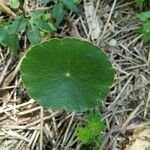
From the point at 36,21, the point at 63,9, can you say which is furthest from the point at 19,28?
the point at 63,9

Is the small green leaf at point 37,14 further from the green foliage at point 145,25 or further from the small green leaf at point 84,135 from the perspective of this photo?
the small green leaf at point 84,135

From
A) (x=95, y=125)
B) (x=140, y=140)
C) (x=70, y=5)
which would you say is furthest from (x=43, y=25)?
(x=140, y=140)

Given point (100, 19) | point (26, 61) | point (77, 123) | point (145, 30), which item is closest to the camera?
point (26, 61)

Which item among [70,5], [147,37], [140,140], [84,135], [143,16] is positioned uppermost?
[70,5]

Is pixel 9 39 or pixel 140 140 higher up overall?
pixel 9 39

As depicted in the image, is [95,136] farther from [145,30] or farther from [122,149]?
[145,30]

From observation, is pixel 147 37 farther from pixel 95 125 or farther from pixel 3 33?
pixel 3 33

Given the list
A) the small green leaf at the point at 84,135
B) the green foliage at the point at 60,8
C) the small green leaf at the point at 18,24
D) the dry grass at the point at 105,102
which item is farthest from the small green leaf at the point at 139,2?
the small green leaf at the point at 84,135
